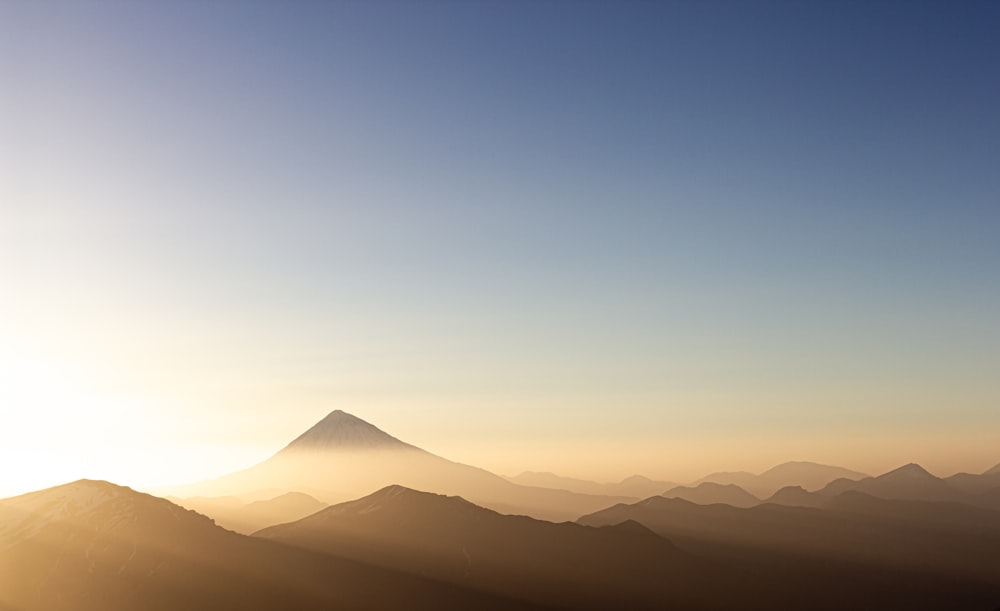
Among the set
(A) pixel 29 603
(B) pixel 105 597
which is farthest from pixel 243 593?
(A) pixel 29 603

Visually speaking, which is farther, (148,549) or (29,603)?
(148,549)

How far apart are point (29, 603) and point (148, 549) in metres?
26.9

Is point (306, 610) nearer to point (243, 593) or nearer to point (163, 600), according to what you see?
point (243, 593)

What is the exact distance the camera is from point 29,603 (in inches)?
7032

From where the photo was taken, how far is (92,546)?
195125mm

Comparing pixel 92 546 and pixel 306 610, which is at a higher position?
pixel 92 546

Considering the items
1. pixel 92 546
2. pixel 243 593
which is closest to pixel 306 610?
pixel 243 593

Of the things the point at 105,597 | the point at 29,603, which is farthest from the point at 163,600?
the point at 29,603

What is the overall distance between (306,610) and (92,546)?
1953 inches

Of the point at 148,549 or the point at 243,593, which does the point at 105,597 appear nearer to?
the point at 148,549

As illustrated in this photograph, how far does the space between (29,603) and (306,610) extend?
56.5 meters

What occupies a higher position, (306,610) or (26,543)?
(26,543)

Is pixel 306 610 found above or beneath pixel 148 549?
beneath

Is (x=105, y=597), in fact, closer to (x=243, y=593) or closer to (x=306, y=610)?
(x=243, y=593)
